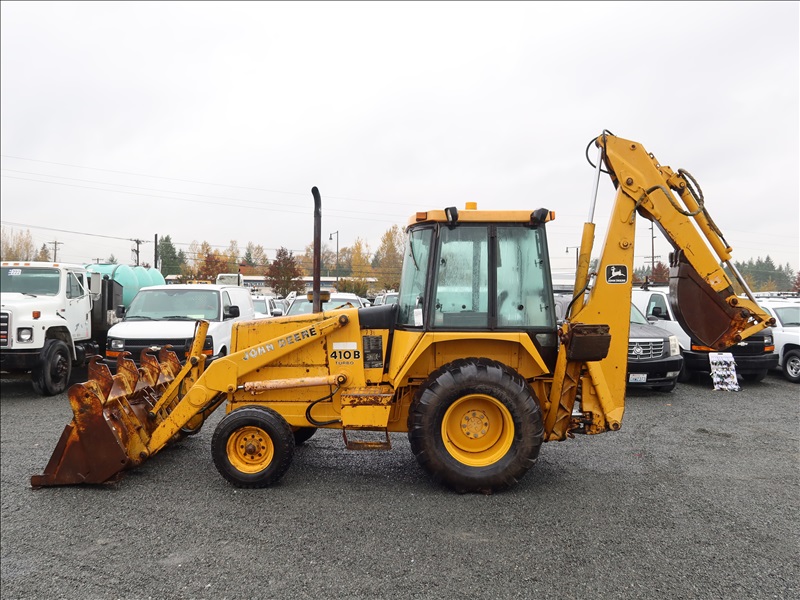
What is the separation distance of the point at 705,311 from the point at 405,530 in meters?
3.60

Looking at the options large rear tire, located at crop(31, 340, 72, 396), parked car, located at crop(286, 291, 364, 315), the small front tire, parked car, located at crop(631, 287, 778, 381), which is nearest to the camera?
large rear tire, located at crop(31, 340, 72, 396)

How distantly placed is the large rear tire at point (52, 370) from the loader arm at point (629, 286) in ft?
27.8

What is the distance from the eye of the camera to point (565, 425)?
517cm

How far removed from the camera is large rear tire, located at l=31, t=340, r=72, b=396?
930 cm

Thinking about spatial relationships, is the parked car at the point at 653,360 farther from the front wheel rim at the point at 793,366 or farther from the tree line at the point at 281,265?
the tree line at the point at 281,265

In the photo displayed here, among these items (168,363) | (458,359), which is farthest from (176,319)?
(458,359)

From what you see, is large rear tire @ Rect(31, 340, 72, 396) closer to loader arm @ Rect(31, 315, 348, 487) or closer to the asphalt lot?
the asphalt lot

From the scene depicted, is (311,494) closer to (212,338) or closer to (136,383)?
(136,383)

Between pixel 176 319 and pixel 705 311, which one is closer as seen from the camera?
pixel 705 311

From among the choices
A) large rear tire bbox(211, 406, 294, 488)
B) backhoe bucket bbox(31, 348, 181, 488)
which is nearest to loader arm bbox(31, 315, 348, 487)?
backhoe bucket bbox(31, 348, 181, 488)

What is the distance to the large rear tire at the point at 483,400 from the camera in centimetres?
478

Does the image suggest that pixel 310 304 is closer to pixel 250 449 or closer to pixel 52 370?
pixel 52 370

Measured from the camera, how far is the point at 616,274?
526 cm

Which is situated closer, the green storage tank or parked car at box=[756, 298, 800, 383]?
parked car at box=[756, 298, 800, 383]
